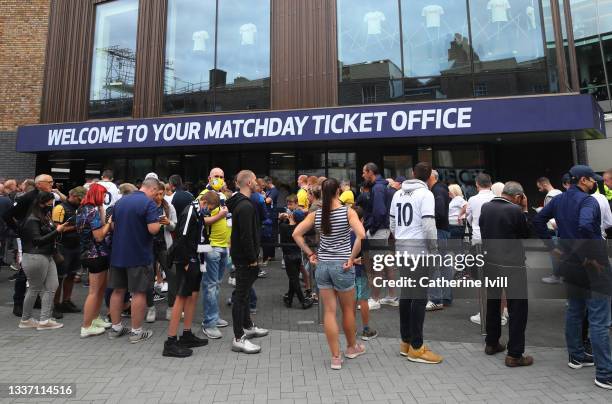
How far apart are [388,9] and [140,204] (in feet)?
34.0

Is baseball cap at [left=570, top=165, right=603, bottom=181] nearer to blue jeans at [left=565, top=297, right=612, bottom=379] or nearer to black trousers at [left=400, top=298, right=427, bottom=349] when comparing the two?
blue jeans at [left=565, top=297, right=612, bottom=379]

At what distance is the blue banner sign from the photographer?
9828 millimetres

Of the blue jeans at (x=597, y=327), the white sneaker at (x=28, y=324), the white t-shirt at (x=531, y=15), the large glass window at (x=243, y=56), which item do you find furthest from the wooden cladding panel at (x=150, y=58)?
the blue jeans at (x=597, y=327)

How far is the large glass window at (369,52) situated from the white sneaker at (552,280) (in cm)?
818

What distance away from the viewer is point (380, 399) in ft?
11.6

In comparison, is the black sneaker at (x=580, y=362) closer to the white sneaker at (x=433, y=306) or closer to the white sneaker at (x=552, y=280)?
the white sneaker at (x=552, y=280)

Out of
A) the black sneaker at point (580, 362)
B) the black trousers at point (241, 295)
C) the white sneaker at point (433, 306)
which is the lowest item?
the black sneaker at point (580, 362)

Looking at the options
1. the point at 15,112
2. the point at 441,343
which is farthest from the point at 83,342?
the point at 15,112

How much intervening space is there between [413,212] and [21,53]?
16811 millimetres

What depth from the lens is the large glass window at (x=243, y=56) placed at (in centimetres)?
1296

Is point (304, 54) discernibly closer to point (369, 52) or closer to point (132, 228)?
point (369, 52)

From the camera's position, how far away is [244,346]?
15.1ft

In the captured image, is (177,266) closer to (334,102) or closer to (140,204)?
(140,204)

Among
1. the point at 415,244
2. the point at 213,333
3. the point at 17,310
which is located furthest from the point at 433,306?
the point at 17,310
